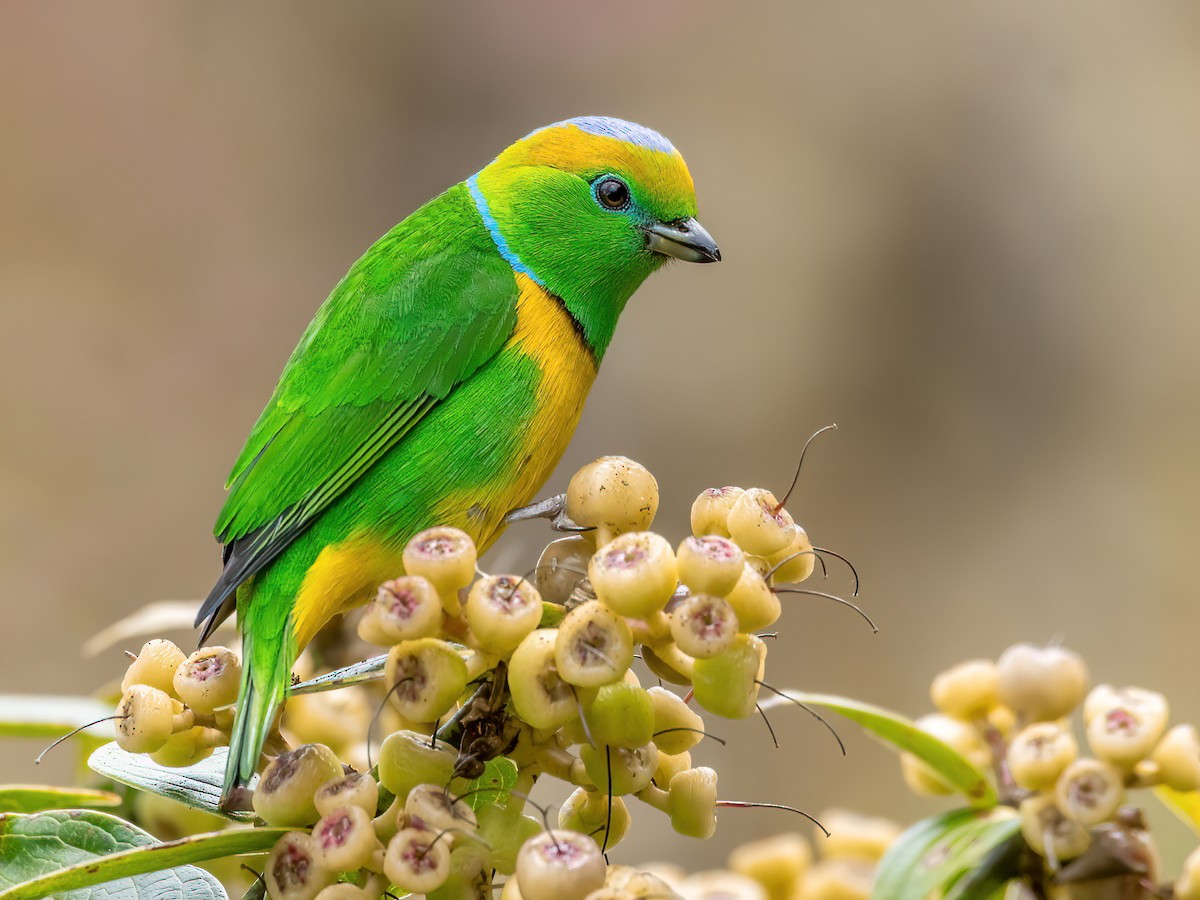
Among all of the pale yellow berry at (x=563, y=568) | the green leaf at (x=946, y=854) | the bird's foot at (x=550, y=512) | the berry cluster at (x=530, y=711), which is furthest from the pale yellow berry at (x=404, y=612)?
the green leaf at (x=946, y=854)

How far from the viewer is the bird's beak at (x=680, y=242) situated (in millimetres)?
1955

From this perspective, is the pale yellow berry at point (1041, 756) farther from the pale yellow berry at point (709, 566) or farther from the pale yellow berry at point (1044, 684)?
the pale yellow berry at point (709, 566)

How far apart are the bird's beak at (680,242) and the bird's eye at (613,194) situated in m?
0.05

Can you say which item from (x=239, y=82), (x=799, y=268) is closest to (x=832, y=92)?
(x=799, y=268)

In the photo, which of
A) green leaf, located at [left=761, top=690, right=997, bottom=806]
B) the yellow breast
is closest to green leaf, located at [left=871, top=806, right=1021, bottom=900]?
green leaf, located at [left=761, top=690, right=997, bottom=806]

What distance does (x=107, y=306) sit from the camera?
4.96 m

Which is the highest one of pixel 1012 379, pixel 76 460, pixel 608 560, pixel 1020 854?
pixel 1012 379

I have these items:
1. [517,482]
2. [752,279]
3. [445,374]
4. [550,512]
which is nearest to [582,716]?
[550,512]

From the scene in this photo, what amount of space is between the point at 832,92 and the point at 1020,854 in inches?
171

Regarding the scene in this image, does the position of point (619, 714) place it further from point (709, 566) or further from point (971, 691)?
point (971, 691)

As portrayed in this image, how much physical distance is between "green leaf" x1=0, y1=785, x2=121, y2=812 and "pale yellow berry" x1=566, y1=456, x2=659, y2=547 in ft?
1.64

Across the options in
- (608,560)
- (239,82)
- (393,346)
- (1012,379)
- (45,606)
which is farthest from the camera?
(239,82)

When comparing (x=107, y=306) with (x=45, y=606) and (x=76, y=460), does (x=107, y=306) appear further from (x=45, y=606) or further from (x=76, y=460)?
(x=45, y=606)

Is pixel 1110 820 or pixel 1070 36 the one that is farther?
pixel 1070 36
